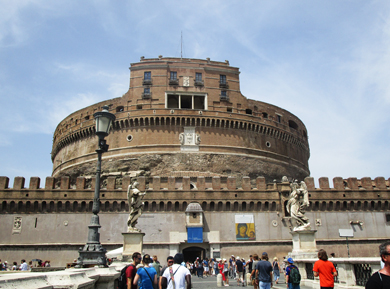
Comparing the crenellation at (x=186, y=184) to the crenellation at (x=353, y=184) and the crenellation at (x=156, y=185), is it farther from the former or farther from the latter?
the crenellation at (x=353, y=184)

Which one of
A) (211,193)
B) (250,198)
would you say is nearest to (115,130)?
(211,193)

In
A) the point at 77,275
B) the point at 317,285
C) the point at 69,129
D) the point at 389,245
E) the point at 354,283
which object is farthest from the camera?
the point at 69,129

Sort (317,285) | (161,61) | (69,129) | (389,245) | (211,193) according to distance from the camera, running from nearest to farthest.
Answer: (389,245) < (317,285) < (211,193) < (161,61) < (69,129)

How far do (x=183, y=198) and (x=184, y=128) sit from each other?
11.1 m

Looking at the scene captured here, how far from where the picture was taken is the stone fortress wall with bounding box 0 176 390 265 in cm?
2720

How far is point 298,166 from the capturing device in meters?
43.3

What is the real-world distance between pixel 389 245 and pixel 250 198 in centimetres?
2558

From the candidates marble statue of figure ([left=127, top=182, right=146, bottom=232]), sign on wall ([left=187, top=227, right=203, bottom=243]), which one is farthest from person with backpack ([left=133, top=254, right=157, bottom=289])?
sign on wall ([left=187, top=227, right=203, bottom=243])

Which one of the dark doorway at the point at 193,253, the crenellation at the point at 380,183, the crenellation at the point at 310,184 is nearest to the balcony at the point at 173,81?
the crenellation at the point at 310,184

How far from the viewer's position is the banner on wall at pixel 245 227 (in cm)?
2767

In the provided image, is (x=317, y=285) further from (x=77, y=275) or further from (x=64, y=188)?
(x=64, y=188)

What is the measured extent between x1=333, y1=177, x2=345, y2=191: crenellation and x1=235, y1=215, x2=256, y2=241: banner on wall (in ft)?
26.1

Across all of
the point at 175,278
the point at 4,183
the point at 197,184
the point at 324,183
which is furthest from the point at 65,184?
the point at 175,278

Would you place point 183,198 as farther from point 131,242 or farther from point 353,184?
point 353,184
